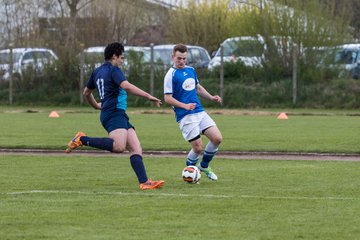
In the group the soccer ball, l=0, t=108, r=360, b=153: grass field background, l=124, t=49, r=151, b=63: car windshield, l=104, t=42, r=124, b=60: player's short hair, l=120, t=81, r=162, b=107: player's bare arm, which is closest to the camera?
l=120, t=81, r=162, b=107: player's bare arm

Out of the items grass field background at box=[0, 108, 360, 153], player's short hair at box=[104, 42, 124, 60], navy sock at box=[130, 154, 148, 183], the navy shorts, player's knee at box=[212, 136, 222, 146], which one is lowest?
grass field background at box=[0, 108, 360, 153]

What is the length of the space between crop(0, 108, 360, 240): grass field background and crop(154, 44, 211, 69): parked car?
1500cm

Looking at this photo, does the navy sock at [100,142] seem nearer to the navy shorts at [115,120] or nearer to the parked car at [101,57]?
the navy shorts at [115,120]

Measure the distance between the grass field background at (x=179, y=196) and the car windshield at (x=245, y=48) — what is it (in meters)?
14.2

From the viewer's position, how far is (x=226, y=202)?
33.0 feet

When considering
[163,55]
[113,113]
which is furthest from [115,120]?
[163,55]

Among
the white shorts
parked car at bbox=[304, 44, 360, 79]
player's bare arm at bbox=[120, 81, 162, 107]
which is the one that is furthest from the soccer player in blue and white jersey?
parked car at bbox=[304, 44, 360, 79]

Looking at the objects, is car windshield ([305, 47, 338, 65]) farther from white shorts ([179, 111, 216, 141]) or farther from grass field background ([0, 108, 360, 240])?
white shorts ([179, 111, 216, 141])

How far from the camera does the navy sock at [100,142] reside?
11.5 meters

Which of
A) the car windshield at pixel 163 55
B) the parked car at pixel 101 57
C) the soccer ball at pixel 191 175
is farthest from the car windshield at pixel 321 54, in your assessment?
the soccer ball at pixel 191 175

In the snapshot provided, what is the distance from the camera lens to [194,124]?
12398 millimetres

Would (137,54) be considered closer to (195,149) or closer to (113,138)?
(195,149)

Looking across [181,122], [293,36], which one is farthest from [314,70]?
[181,122]

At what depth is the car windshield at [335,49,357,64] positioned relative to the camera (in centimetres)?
3356
